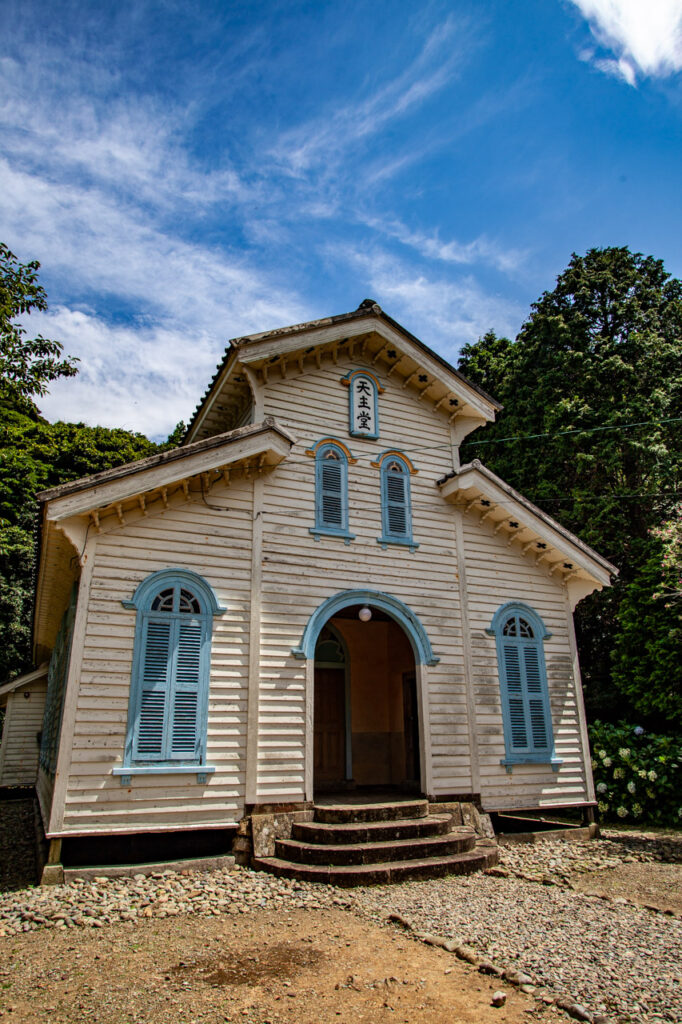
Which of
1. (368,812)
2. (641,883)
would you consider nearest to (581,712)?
(641,883)

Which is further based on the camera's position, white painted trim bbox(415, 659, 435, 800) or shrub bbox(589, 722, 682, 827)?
shrub bbox(589, 722, 682, 827)

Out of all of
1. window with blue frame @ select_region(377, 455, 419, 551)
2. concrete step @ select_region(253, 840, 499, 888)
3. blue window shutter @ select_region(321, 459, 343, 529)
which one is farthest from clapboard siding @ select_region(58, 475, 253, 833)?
window with blue frame @ select_region(377, 455, 419, 551)

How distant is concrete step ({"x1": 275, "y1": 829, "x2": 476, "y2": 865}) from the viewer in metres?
8.24

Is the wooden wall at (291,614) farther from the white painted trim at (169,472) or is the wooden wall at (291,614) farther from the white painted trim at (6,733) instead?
the white painted trim at (6,733)

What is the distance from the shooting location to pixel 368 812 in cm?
920

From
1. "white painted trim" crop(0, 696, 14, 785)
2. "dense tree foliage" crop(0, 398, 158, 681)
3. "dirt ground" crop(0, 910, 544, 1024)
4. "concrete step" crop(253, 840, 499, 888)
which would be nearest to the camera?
"dirt ground" crop(0, 910, 544, 1024)

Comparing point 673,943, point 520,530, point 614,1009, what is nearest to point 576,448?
point 520,530

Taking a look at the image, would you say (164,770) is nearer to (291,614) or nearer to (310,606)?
(291,614)

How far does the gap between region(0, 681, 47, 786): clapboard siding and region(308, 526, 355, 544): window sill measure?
47.1 ft

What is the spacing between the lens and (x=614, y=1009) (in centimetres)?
468

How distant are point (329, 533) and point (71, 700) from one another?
14.9ft

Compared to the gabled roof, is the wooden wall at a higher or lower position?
lower

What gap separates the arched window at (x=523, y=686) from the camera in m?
11.2

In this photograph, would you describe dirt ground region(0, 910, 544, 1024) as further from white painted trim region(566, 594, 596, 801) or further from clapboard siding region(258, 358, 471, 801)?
white painted trim region(566, 594, 596, 801)
